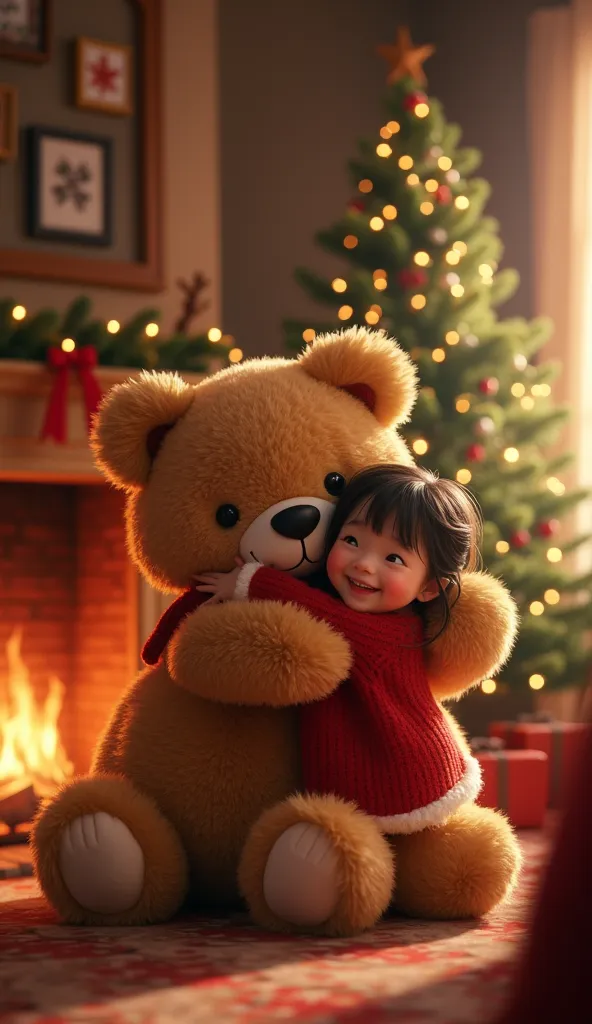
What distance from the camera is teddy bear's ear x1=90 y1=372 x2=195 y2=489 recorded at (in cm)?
184

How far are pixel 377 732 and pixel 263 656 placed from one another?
19 cm

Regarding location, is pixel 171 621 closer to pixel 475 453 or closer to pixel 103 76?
pixel 475 453

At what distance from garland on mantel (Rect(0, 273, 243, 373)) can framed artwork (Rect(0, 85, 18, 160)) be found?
0.37 meters

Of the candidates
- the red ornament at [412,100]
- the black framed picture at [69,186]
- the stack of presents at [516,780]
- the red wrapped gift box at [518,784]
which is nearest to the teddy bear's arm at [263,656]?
the stack of presents at [516,780]

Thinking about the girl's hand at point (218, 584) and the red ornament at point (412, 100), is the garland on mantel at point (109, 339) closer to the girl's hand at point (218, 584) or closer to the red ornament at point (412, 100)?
the red ornament at point (412, 100)

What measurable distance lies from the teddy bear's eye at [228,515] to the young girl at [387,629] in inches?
2.8

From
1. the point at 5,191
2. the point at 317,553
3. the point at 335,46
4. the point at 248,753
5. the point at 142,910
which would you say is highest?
the point at 335,46

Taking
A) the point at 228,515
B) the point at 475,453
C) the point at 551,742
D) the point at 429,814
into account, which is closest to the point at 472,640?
the point at 429,814

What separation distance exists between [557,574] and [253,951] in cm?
188

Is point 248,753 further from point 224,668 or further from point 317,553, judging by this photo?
point 317,553

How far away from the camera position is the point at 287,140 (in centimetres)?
423

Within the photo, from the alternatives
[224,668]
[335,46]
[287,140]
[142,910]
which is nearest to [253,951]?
[142,910]

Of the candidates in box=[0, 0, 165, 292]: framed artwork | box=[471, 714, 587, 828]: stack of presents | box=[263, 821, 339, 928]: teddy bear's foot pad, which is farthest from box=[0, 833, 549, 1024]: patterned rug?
box=[0, 0, 165, 292]: framed artwork

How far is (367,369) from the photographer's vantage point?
6.11 feet
